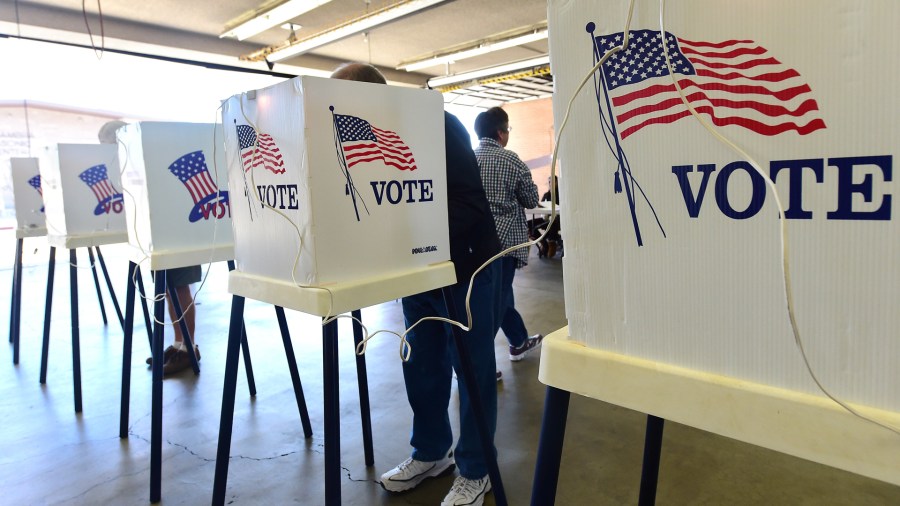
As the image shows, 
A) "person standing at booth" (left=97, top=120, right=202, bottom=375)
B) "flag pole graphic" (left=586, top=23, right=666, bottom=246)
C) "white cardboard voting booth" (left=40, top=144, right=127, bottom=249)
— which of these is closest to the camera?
"flag pole graphic" (left=586, top=23, right=666, bottom=246)

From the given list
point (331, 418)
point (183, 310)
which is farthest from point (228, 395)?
point (183, 310)

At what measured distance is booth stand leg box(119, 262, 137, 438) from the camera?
1977 millimetres

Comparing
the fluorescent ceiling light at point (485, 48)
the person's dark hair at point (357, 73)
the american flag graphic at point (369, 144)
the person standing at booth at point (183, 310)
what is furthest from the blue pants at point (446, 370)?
the fluorescent ceiling light at point (485, 48)

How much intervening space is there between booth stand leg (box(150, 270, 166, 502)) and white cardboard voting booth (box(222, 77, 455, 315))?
59 cm

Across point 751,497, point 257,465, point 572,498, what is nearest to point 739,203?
point 572,498

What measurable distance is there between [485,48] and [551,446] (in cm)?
581

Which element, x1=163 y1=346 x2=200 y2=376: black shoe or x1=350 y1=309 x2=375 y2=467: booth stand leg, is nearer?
x1=350 y1=309 x2=375 y2=467: booth stand leg

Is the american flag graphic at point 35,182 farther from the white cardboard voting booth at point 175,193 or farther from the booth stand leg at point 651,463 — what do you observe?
the booth stand leg at point 651,463

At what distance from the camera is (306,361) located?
2.95 m

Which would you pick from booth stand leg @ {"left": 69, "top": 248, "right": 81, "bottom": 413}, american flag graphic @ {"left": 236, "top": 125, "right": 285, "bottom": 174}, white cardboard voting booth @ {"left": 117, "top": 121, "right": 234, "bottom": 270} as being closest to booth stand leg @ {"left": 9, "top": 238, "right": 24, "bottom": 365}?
booth stand leg @ {"left": 69, "top": 248, "right": 81, "bottom": 413}

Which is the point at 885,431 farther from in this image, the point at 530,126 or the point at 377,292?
the point at 530,126

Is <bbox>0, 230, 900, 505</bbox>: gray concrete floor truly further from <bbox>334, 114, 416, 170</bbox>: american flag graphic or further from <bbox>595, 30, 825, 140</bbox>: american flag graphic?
<bbox>595, 30, 825, 140</bbox>: american flag graphic

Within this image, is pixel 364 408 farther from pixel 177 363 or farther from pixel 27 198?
pixel 27 198

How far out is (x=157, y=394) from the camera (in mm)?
1627
